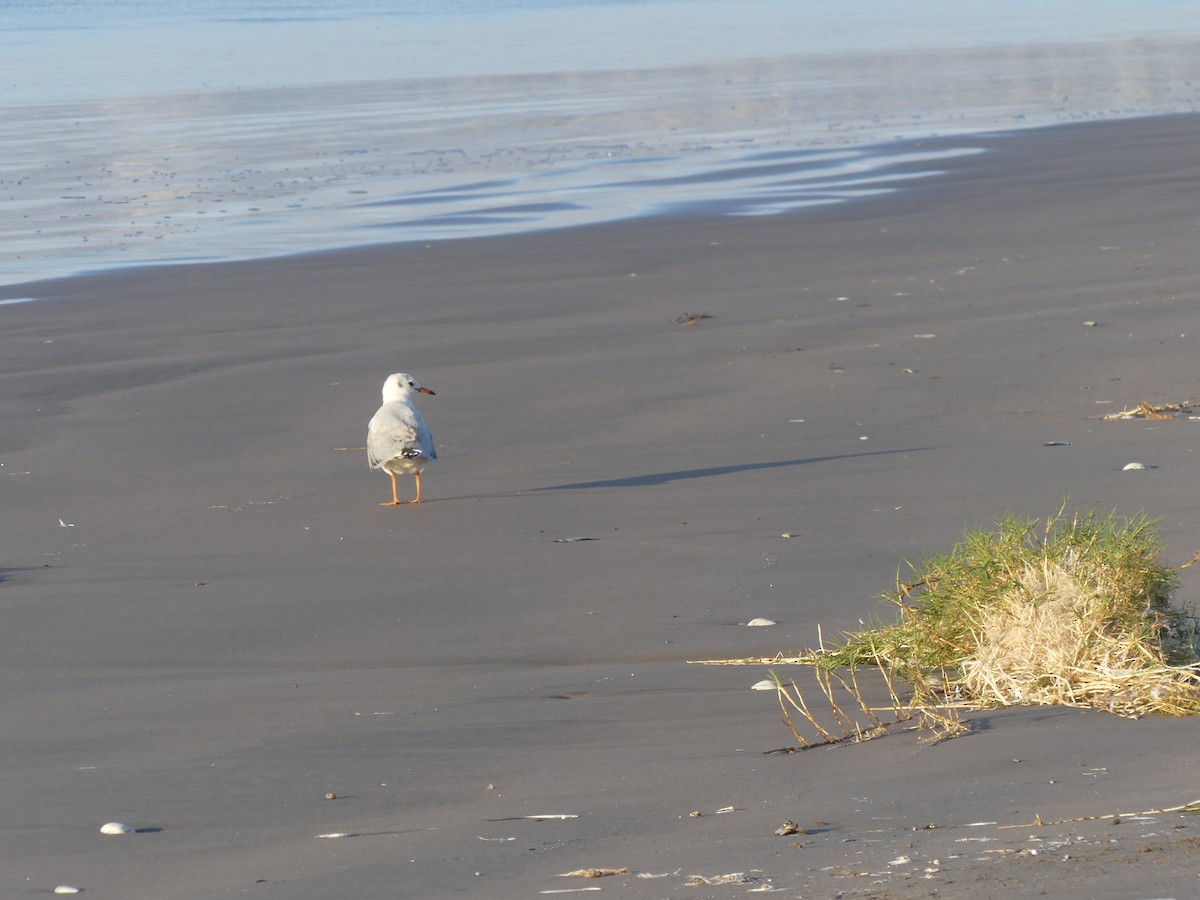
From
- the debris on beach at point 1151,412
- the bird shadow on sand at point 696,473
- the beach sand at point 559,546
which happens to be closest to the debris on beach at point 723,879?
the beach sand at point 559,546

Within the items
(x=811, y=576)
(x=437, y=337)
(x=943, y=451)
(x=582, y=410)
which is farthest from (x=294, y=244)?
(x=811, y=576)

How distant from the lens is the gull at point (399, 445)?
928 centimetres

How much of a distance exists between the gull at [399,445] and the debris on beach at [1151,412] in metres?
3.86

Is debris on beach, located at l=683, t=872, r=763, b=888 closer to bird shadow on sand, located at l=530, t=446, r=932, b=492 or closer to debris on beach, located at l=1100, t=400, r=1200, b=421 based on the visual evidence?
bird shadow on sand, located at l=530, t=446, r=932, b=492

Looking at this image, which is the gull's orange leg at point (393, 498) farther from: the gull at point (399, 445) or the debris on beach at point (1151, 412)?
the debris on beach at point (1151, 412)

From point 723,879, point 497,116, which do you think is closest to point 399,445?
point 723,879

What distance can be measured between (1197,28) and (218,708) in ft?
160

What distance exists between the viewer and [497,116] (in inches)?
1229

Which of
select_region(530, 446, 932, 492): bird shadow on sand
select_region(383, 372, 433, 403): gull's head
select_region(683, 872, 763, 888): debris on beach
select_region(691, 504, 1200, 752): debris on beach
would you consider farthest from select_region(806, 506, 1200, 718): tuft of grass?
select_region(383, 372, 433, 403): gull's head

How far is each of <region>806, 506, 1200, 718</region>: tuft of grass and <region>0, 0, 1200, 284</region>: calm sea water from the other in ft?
44.8

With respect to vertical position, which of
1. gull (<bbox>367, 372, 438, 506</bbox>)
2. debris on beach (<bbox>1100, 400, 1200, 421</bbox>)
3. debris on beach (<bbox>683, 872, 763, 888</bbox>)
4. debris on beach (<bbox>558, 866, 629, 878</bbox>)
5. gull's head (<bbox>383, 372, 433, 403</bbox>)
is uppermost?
gull's head (<bbox>383, 372, 433, 403</bbox>)

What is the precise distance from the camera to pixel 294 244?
18.7 meters

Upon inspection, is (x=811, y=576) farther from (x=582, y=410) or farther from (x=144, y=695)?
(x=582, y=410)

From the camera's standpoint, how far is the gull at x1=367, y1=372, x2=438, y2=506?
9.28 meters
